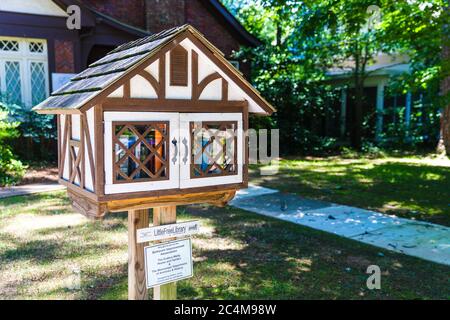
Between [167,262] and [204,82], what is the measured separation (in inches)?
44.7

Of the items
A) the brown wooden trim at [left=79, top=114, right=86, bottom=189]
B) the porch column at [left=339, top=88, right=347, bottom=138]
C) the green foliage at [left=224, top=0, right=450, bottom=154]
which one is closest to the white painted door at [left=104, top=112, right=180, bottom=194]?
the brown wooden trim at [left=79, top=114, right=86, bottom=189]

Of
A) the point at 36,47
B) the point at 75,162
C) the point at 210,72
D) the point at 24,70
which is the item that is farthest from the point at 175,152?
the point at 36,47

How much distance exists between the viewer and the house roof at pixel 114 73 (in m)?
2.49

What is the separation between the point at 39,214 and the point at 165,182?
188 inches

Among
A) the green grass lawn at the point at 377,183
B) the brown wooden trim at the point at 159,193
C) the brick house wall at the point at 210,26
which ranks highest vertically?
the brick house wall at the point at 210,26

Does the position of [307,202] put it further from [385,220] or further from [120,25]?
[120,25]

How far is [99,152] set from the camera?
2.51m

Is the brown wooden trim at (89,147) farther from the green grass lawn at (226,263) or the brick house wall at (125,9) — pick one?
the brick house wall at (125,9)

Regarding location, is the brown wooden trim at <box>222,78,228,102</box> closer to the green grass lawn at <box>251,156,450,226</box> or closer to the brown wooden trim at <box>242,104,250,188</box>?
the brown wooden trim at <box>242,104,250,188</box>

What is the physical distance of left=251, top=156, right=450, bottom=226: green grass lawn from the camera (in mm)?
7797

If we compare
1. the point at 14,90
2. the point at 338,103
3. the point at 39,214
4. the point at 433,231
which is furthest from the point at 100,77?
the point at 338,103

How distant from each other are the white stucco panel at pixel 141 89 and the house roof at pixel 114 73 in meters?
0.09

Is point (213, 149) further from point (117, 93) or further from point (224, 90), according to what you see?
point (117, 93)

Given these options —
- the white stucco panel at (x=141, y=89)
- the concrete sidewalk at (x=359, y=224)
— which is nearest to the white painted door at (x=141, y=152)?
the white stucco panel at (x=141, y=89)
